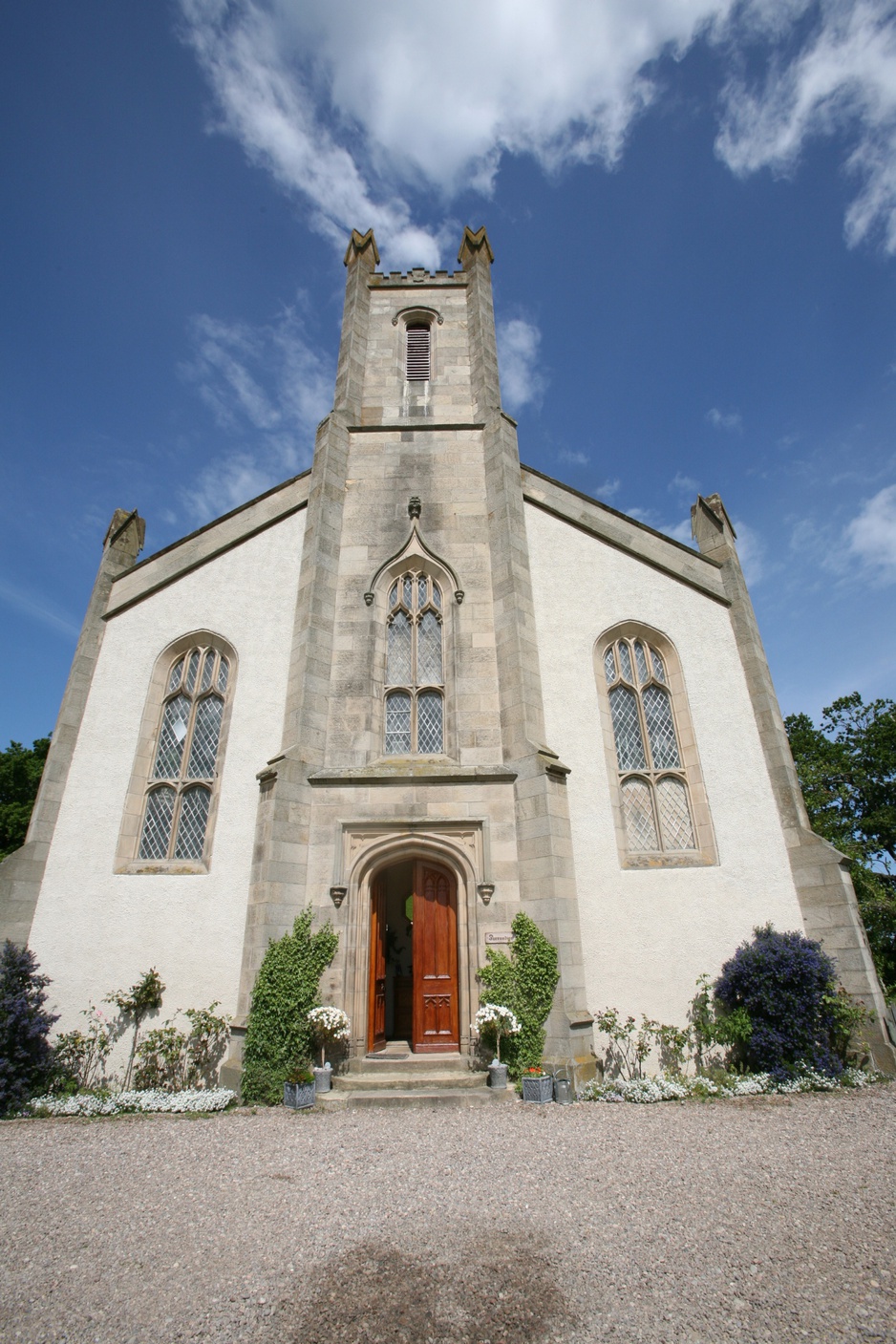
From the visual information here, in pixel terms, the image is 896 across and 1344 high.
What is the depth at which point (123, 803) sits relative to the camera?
403 inches

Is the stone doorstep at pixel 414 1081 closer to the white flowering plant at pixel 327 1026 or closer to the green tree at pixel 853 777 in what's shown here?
the white flowering plant at pixel 327 1026

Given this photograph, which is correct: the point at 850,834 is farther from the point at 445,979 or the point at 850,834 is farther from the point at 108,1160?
the point at 108,1160

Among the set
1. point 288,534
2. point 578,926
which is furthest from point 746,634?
point 288,534

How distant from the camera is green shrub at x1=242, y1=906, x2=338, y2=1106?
746 cm

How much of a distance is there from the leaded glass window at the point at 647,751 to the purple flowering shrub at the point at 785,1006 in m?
1.96

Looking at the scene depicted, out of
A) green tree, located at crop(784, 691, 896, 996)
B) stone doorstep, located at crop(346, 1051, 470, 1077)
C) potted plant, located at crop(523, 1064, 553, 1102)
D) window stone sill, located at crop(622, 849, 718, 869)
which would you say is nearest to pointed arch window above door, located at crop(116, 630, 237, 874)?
stone doorstep, located at crop(346, 1051, 470, 1077)

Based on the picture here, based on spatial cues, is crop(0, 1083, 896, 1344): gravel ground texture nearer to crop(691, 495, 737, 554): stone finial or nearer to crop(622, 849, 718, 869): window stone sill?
crop(622, 849, 718, 869): window stone sill

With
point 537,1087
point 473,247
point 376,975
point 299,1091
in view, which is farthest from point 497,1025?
point 473,247

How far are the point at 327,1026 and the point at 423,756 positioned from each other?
3938mm

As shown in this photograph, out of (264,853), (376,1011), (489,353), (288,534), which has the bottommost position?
(376,1011)

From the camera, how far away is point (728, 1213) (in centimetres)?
429

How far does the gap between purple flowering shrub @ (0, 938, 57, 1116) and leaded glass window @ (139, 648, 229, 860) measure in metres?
2.16

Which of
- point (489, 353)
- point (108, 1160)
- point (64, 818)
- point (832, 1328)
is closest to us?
point (832, 1328)

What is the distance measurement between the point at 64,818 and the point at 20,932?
5.70 ft
